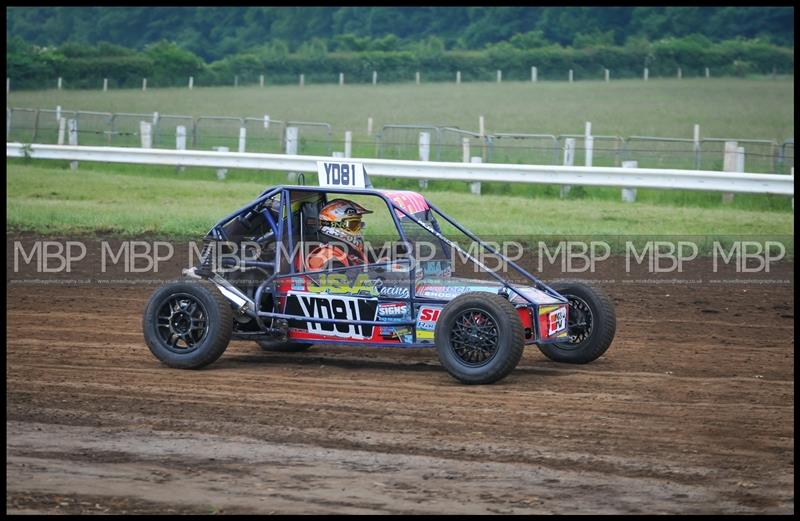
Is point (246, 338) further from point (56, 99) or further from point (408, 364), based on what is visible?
point (56, 99)

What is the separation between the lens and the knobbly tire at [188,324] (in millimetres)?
9703

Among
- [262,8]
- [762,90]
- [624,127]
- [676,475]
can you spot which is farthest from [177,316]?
[262,8]

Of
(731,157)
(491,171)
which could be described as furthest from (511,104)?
(491,171)

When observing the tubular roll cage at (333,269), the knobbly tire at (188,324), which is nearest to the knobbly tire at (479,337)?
the tubular roll cage at (333,269)

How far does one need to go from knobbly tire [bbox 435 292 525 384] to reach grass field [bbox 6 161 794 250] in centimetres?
842

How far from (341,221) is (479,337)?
179 cm

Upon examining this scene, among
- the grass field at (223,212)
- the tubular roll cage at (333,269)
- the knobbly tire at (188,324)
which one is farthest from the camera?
the grass field at (223,212)

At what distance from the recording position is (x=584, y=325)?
9992mm

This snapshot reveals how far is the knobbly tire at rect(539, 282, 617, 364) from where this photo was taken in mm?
9852

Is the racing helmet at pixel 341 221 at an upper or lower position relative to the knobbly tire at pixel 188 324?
upper

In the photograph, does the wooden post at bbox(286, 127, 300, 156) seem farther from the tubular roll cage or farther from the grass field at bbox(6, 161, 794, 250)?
the tubular roll cage

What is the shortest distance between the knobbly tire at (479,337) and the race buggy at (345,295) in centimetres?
1

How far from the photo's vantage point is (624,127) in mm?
46188

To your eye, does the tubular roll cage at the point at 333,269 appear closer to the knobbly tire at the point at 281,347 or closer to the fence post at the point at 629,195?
the knobbly tire at the point at 281,347
